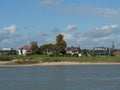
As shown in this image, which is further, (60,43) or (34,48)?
(34,48)

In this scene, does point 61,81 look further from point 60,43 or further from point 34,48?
point 34,48

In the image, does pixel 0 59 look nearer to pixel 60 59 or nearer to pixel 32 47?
pixel 60 59

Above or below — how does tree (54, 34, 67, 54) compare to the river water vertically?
above

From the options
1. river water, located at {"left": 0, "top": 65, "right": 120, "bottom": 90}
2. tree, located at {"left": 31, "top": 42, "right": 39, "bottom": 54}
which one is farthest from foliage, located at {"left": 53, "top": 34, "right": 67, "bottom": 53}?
river water, located at {"left": 0, "top": 65, "right": 120, "bottom": 90}

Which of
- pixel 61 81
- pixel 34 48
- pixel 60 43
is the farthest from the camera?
pixel 34 48

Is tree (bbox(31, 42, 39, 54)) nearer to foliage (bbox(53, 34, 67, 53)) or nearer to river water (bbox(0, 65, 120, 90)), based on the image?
foliage (bbox(53, 34, 67, 53))

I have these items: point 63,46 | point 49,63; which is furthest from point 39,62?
point 63,46

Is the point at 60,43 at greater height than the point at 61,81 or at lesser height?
greater

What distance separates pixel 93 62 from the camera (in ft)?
412

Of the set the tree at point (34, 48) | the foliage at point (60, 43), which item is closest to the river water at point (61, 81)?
the foliage at point (60, 43)

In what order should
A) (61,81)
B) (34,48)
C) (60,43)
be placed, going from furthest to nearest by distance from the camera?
(34,48), (60,43), (61,81)

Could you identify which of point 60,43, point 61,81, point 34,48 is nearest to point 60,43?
point 60,43

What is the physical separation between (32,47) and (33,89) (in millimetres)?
125695

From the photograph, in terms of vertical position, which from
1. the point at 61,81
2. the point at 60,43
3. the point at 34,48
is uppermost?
the point at 60,43
